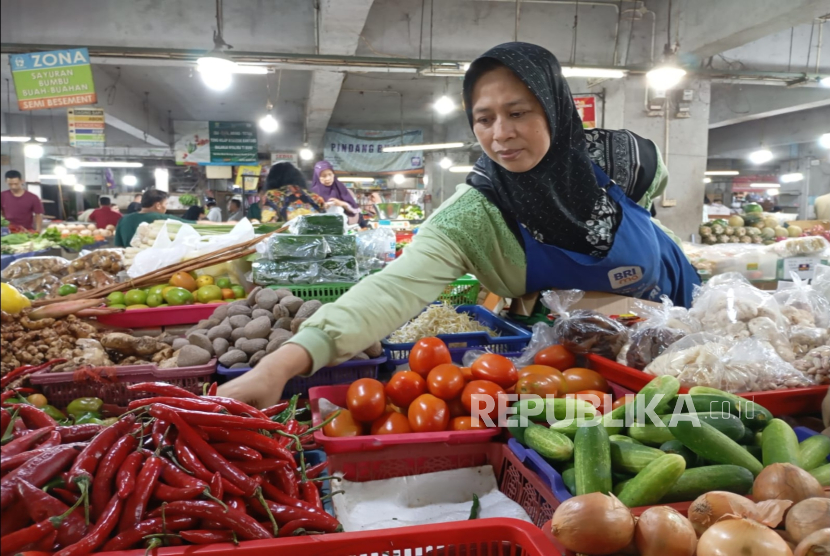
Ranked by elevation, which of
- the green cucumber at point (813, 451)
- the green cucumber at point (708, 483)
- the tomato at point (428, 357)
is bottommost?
the green cucumber at point (708, 483)

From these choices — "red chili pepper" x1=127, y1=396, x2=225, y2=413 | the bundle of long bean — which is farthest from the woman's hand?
the bundle of long bean

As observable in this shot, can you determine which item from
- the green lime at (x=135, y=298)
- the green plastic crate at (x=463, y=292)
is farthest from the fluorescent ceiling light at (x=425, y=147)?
the green lime at (x=135, y=298)

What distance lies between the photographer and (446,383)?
167 cm

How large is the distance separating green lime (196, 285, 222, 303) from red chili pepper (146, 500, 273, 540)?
247 centimetres

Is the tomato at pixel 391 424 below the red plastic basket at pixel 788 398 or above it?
below

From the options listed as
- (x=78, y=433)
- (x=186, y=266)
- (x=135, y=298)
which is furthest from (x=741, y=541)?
(x=186, y=266)

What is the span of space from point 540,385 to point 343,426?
0.62 meters

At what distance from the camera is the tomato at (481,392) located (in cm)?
160

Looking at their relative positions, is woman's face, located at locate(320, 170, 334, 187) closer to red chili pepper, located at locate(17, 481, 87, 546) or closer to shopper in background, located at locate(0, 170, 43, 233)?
shopper in background, located at locate(0, 170, 43, 233)

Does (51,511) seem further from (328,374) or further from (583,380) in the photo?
(583,380)

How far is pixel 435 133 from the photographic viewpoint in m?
18.1

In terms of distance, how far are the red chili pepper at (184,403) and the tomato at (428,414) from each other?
57cm

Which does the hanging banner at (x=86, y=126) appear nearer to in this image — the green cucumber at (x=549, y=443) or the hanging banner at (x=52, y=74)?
the hanging banner at (x=52, y=74)

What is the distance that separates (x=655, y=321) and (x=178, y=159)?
16967mm
